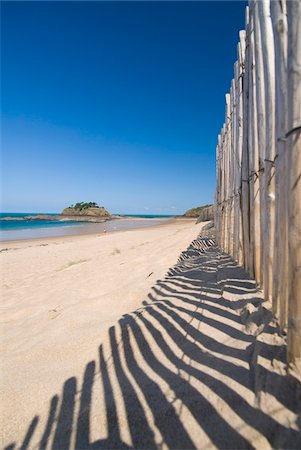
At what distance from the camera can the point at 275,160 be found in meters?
2.38

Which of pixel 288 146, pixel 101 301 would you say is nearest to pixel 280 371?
pixel 288 146

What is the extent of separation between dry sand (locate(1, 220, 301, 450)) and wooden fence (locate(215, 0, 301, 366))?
0.28 metres

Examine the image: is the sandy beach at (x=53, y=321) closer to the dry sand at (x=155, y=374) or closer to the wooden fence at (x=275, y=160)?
the dry sand at (x=155, y=374)

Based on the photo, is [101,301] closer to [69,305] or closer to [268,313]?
[69,305]

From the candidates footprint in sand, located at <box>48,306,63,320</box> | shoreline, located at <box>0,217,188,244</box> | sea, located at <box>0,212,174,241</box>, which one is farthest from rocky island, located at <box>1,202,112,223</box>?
footprint in sand, located at <box>48,306,63,320</box>

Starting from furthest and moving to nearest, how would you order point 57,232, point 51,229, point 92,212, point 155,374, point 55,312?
point 92,212, point 51,229, point 57,232, point 55,312, point 155,374

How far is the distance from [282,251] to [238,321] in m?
0.88

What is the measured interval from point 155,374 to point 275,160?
1964mm

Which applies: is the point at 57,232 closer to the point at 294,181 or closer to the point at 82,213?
the point at 294,181

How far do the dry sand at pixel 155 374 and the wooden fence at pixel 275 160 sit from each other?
283mm

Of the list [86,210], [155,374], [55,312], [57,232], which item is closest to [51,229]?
[57,232]

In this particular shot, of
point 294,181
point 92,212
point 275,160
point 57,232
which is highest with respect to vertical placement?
point 92,212

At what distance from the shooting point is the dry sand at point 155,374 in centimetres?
159

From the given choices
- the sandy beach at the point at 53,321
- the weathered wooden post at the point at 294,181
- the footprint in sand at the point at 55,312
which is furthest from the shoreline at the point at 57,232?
the weathered wooden post at the point at 294,181
